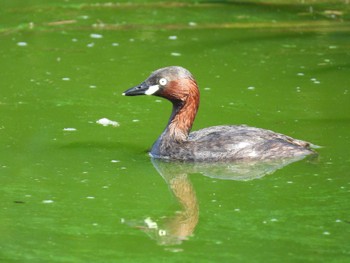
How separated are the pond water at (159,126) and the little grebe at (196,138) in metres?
0.17

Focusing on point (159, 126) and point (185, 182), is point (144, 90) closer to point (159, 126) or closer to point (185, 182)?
point (159, 126)

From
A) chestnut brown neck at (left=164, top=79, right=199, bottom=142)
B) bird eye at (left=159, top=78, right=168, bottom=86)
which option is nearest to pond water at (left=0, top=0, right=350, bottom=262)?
chestnut brown neck at (left=164, top=79, right=199, bottom=142)

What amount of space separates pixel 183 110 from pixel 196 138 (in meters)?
0.35

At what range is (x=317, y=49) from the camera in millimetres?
13133

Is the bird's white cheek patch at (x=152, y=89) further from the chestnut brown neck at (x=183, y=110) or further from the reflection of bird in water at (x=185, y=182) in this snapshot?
the reflection of bird in water at (x=185, y=182)

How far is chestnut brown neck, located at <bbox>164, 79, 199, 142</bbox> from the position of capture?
921cm

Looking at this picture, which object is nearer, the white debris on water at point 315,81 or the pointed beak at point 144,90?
the pointed beak at point 144,90

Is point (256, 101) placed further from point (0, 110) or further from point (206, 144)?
point (0, 110)

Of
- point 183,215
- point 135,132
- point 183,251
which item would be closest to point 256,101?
point 135,132

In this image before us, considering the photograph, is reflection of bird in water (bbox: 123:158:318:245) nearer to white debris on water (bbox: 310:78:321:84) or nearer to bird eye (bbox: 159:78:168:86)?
bird eye (bbox: 159:78:168:86)

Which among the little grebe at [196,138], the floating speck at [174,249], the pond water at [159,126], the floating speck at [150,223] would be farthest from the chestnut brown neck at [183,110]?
the floating speck at [174,249]

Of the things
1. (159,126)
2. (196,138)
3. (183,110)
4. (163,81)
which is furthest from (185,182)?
(159,126)

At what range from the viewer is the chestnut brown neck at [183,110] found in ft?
30.2

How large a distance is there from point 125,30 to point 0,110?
162 inches
